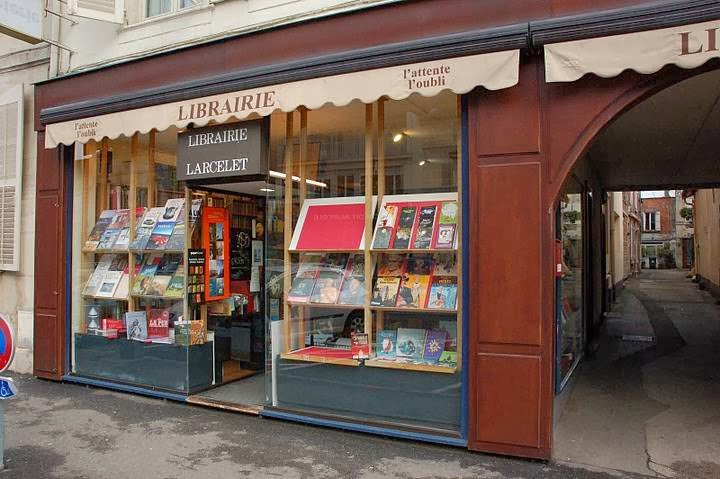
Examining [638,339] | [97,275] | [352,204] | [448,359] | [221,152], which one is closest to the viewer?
[448,359]

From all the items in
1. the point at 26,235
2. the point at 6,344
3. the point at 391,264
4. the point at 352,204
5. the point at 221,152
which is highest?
the point at 221,152

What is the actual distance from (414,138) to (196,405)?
3.67 m

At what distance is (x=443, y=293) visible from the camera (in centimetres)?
505

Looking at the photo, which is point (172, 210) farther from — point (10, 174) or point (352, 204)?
point (10, 174)

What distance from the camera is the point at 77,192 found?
7207mm

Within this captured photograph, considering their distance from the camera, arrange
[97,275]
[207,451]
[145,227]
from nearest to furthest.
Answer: [207,451] → [145,227] → [97,275]

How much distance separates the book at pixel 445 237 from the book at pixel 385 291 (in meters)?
0.56


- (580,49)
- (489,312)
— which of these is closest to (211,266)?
(489,312)

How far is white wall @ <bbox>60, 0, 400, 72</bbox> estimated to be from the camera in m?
5.68

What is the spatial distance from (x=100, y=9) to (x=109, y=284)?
3421mm

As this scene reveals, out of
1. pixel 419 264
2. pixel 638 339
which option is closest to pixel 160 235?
pixel 419 264

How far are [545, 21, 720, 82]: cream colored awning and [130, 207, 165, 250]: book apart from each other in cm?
484

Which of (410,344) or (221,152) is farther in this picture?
(221,152)

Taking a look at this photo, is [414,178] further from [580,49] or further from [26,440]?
[26,440]
